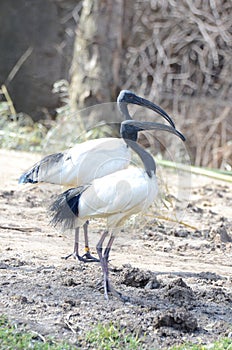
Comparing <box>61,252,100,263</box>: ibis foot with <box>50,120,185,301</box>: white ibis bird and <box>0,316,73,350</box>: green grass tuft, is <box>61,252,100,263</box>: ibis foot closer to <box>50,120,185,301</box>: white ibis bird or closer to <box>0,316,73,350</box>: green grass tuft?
<box>50,120,185,301</box>: white ibis bird

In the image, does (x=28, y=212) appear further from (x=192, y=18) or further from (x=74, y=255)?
(x=192, y=18)

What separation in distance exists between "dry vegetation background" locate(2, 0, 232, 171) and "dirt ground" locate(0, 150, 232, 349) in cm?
417

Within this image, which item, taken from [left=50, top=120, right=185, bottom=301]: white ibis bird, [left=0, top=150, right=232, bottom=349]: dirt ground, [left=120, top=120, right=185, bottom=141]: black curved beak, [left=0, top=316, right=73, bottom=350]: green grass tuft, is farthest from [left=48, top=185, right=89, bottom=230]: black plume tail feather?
[left=0, top=316, right=73, bottom=350]: green grass tuft

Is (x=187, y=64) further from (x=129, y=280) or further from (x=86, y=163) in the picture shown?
(x=129, y=280)

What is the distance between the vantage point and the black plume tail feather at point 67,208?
4652 mm

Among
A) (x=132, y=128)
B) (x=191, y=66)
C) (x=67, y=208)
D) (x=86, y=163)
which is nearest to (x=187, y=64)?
(x=191, y=66)

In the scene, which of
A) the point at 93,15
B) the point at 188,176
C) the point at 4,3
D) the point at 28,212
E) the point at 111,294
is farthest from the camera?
the point at 4,3

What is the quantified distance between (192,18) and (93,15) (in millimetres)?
1460

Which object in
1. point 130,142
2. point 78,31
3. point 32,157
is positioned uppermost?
point 78,31

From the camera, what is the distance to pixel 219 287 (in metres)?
4.88

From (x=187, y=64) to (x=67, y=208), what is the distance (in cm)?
731

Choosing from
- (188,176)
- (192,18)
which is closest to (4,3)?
(192,18)

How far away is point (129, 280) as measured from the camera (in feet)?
15.5

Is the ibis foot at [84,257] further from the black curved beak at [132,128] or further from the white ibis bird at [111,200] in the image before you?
the black curved beak at [132,128]
